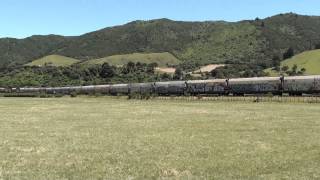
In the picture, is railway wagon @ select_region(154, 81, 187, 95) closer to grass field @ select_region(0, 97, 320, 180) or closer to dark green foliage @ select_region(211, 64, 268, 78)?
dark green foliage @ select_region(211, 64, 268, 78)

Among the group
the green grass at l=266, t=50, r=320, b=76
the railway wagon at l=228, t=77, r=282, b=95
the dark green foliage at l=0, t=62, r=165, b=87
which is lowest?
the railway wagon at l=228, t=77, r=282, b=95

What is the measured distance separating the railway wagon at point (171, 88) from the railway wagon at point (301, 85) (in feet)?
58.1

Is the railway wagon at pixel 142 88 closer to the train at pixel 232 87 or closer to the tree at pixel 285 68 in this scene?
the train at pixel 232 87

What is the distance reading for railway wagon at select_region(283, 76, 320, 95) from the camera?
53.8 meters

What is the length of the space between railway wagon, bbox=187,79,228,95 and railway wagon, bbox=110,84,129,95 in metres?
13.9

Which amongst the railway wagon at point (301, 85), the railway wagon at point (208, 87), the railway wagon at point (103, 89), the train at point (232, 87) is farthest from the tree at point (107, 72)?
the railway wagon at point (301, 85)

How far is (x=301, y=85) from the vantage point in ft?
181

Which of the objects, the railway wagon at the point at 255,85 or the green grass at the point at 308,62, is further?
the green grass at the point at 308,62

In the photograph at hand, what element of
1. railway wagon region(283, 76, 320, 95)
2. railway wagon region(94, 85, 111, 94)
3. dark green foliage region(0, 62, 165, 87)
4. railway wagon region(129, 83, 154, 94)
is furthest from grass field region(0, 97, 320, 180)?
dark green foliage region(0, 62, 165, 87)

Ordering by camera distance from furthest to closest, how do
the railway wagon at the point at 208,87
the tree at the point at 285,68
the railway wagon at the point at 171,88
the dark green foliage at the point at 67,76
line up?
the dark green foliage at the point at 67,76, the tree at the point at 285,68, the railway wagon at the point at 171,88, the railway wagon at the point at 208,87

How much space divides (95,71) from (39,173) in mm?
143354

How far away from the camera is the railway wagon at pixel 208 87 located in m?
64.8

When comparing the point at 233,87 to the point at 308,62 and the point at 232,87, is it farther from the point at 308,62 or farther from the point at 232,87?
the point at 308,62

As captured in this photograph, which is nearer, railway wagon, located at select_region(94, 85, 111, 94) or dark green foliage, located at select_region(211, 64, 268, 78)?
railway wagon, located at select_region(94, 85, 111, 94)
